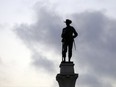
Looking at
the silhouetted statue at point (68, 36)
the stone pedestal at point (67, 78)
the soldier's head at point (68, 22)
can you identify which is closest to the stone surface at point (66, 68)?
the stone pedestal at point (67, 78)

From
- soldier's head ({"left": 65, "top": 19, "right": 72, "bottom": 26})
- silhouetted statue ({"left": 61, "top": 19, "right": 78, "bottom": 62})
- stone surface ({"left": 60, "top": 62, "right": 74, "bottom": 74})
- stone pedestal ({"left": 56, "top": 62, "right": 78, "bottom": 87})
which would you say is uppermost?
soldier's head ({"left": 65, "top": 19, "right": 72, "bottom": 26})

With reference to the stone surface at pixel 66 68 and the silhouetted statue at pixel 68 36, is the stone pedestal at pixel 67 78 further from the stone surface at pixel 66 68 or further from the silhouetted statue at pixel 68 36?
the silhouetted statue at pixel 68 36

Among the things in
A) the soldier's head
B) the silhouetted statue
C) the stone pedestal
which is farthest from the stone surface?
the soldier's head

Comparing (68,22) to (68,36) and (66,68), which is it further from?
(66,68)

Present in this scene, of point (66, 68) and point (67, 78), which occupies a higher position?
point (66, 68)

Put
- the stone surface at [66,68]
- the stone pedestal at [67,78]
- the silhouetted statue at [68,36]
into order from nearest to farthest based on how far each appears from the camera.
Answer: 1. the stone pedestal at [67,78]
2. the stone surface at [66,68]
3. the silhouetted statue at [68,36]

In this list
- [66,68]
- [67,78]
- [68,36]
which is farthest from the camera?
[68,36]

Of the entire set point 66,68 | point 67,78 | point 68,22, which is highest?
point 68,22

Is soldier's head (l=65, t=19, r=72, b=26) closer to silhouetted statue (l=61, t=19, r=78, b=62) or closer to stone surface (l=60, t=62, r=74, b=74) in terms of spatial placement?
silhouetted statue (l=61, t=19, r=78, b=62)

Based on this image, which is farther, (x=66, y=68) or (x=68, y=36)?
(x=68, y=36)

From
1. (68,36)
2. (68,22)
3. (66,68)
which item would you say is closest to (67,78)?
(66,68)

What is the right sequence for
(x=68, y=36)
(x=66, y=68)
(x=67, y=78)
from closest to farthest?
(x=67, y=78), (x=66, y=68), (x=68, y=36)

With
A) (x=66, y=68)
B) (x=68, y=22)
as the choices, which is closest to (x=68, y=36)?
(x=68, y=22)

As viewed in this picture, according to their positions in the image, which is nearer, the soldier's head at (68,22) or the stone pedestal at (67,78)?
the stone pedestal at (67,78)
